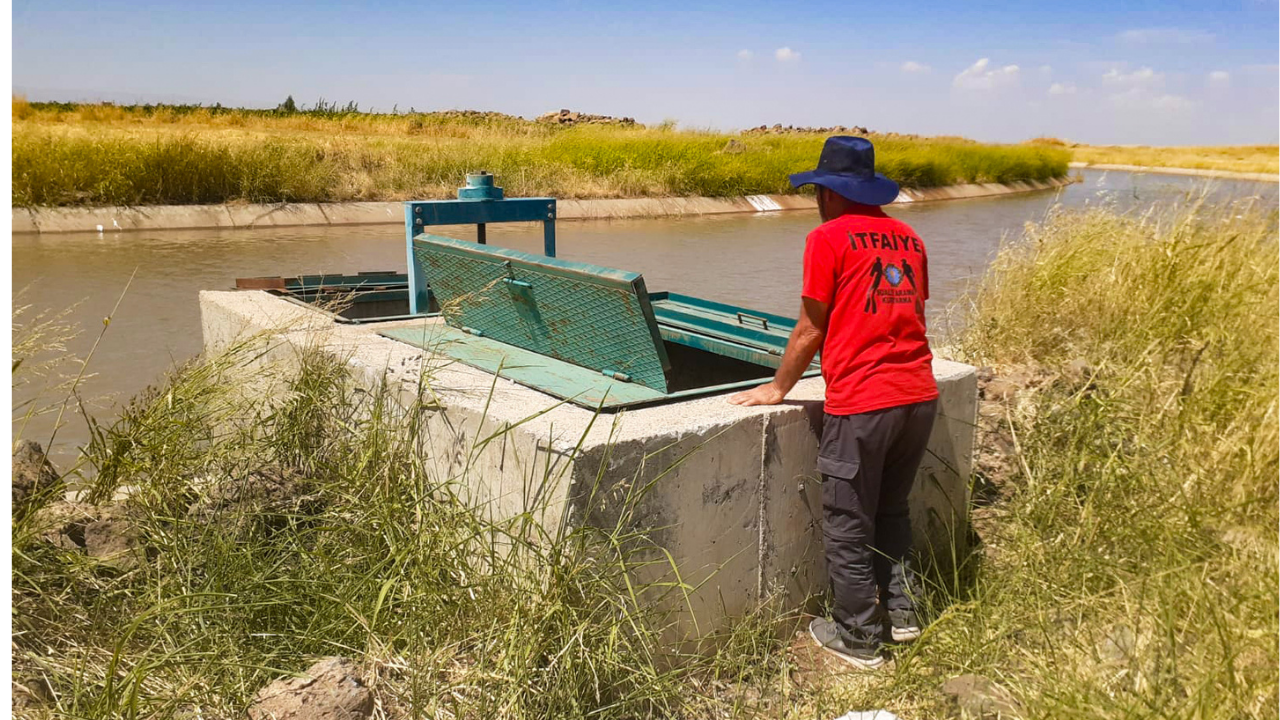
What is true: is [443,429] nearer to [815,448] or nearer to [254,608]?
[254,608]

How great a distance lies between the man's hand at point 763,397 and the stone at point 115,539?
2031mm

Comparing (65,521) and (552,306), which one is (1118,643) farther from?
(65,521)

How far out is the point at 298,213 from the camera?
55.9 feet

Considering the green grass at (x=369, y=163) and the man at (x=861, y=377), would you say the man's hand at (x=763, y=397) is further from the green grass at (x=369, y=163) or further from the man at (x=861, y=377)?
the green grass at (x=369, y=163)

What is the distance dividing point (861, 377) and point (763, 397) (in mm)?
360

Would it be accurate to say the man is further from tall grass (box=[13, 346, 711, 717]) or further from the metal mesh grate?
tall grass (box=[13, 346, 711, 717])

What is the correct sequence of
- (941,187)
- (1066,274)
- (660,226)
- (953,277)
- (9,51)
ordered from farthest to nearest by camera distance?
1. (941,187)
2. (660,226)
3. (953,277)
4. (1066,274)
5. (9,51)

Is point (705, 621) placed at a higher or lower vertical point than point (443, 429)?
lower

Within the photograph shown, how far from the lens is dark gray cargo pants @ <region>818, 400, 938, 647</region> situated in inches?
132

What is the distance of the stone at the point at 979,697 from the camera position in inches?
107

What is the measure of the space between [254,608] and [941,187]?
30.6m

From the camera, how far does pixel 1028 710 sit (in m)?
2.61

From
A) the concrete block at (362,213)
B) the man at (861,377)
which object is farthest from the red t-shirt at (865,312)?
the concrete block at (362,213)

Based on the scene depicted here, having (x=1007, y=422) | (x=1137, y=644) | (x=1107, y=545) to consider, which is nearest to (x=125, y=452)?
(x=1137, y=644)
